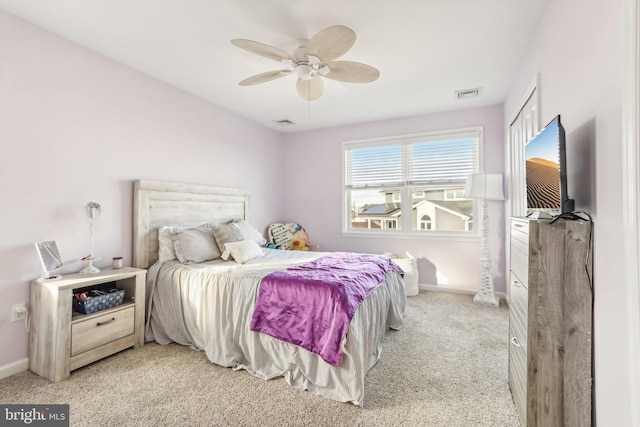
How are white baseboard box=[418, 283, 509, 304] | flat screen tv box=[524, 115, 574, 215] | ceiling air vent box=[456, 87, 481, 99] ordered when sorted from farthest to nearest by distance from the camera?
white baseboard box=[418, 283, 509, 304] < ceiling air vent box=[456, 87, 481, 99] < flat screen tv box=[524, 115, 574, 215]

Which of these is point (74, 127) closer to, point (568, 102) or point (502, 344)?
point (568, 102)

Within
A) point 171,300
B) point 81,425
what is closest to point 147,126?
point 171,300

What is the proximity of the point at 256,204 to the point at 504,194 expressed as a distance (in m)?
3.40

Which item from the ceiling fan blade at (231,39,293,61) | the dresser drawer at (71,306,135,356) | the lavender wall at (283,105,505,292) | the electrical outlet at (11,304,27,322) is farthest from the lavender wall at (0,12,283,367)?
the lavender wall at (283,105,505,292)

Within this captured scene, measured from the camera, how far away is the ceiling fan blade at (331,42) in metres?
1.77

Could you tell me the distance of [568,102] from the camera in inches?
62.2

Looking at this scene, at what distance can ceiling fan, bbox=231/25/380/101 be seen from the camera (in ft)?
6.10

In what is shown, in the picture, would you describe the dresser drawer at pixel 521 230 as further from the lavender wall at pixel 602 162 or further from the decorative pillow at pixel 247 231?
the decorative pillow at pixel 247 231

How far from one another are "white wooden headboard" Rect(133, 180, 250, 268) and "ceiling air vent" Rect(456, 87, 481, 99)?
10.0 feet

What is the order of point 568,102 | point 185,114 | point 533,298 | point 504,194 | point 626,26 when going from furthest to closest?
point 504,194 < point 185,114 < point 568,102 < point 533,298 < point 626,26

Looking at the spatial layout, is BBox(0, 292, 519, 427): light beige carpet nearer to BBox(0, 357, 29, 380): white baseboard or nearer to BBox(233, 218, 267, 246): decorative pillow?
BBox(0, 357, 29, 380): white baseboard

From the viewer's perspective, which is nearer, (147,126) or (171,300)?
(171,300)

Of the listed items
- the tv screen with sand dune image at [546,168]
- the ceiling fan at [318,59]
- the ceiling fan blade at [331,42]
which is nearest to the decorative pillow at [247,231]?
the ceiling fan at [318,59]

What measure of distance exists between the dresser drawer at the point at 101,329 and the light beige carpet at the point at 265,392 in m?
0.17
